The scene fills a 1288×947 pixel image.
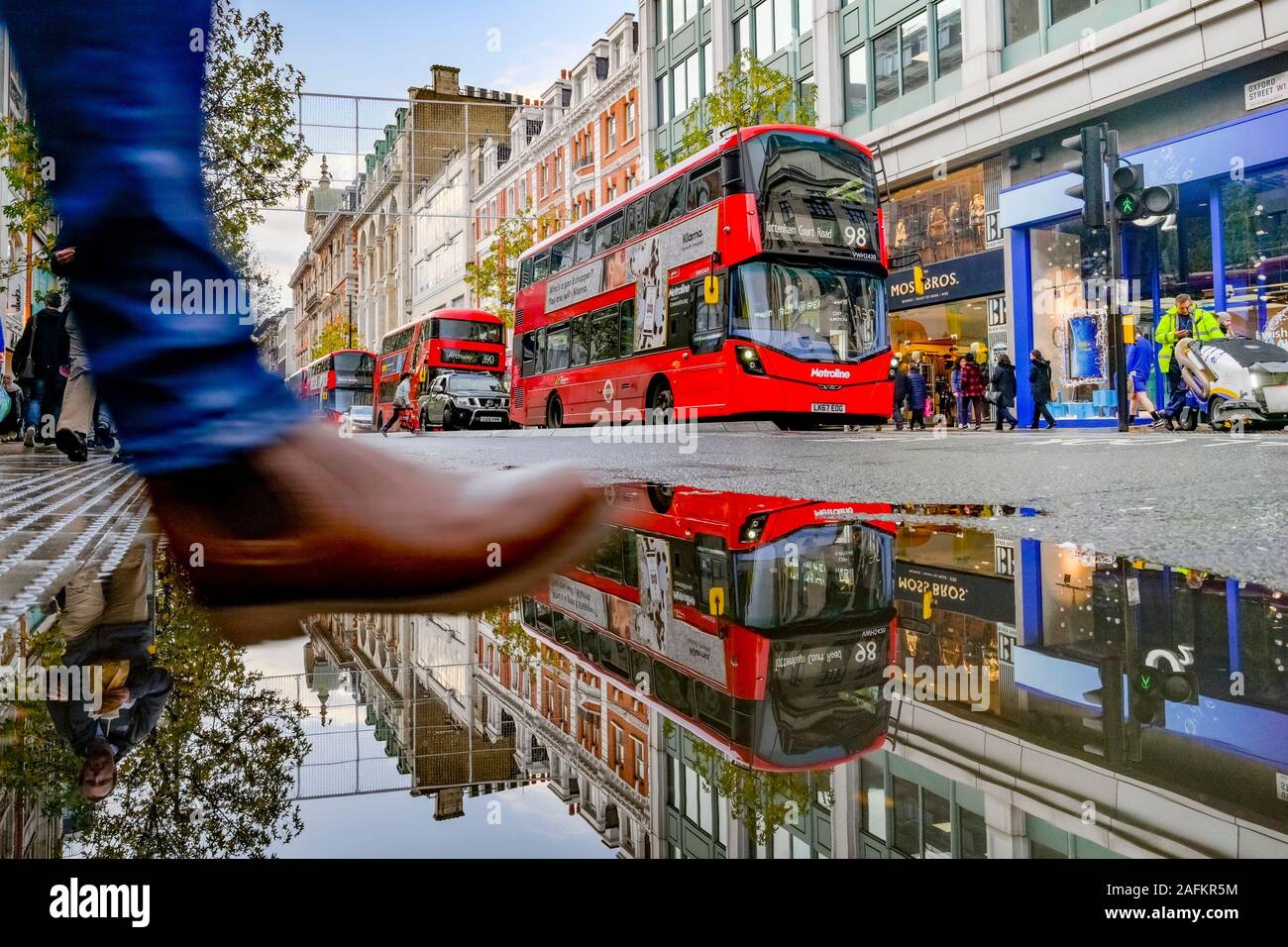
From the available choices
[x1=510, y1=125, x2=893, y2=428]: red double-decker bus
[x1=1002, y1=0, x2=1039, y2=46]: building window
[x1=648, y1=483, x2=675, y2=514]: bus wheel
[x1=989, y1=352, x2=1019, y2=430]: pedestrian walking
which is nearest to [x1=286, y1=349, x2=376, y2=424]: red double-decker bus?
[x1=989, y1=352, x2=1019, y2=430]: pedestrian walking

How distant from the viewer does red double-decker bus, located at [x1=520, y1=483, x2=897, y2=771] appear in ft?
3.07

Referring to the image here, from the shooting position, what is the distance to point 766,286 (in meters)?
13.9

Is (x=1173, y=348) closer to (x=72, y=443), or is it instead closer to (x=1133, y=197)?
(x=1133, y=197)

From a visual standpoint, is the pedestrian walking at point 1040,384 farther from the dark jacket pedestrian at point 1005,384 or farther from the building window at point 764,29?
the building window at point 764,29

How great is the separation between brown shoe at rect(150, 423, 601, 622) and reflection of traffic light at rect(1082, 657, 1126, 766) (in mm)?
868

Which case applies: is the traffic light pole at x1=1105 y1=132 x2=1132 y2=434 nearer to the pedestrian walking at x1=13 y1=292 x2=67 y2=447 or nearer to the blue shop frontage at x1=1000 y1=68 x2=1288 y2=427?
the blue shop frontage at x1=1000 y1=68 x2=1288 y2=427

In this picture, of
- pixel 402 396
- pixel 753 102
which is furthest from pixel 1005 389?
pixel 402 396

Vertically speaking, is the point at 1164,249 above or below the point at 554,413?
above

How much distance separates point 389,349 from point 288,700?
36.2 meters

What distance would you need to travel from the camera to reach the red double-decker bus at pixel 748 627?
0.94 metres

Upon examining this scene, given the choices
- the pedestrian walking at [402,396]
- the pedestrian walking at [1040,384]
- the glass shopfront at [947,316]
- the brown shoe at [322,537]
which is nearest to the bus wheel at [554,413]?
the glass shopfront at [947,316]

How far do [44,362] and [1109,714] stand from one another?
10501mm

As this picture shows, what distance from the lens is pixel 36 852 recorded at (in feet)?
2.30
